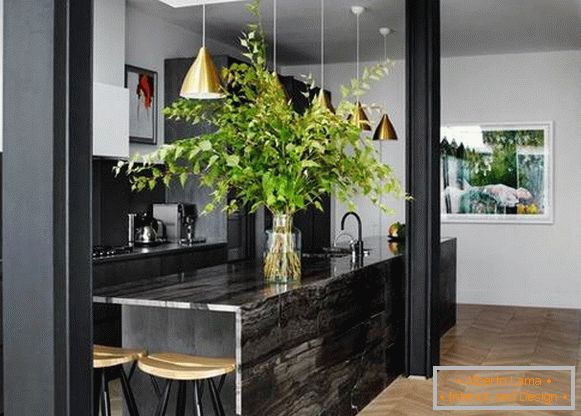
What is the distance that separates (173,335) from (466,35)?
5006 mm

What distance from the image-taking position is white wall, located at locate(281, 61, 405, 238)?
882 centimetres

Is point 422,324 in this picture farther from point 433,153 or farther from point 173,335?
point 173,335

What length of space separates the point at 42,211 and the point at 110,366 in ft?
5.06

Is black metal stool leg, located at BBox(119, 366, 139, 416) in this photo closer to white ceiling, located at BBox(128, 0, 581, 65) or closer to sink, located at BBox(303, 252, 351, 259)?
sink, located at BBox(303, 252, 351, 259)

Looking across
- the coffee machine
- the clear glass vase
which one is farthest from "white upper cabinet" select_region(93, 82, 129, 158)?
the clear glass vase

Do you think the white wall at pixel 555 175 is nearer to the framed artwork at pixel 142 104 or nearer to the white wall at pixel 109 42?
the framed artwork at pixel 142 104

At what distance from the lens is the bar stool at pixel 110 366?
308 cm

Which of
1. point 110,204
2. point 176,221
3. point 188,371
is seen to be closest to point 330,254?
point 176,221

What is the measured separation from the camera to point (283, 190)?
3.53 m

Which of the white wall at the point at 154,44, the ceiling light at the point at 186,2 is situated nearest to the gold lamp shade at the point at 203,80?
the ceiling light at the point at 186,2

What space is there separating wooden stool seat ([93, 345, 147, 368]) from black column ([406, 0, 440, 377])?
7.85 ft

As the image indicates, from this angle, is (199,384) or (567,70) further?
(567,70)

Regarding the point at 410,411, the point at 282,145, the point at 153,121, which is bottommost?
the point at 410,411

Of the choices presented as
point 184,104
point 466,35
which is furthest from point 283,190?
point 466,35
